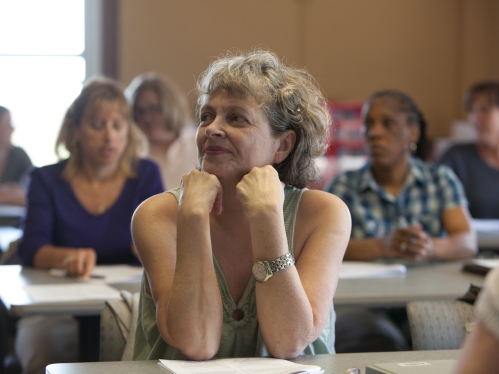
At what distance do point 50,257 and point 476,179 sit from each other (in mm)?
2751

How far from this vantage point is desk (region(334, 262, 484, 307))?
6.90ft

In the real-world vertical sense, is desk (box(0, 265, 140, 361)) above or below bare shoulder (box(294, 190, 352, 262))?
below

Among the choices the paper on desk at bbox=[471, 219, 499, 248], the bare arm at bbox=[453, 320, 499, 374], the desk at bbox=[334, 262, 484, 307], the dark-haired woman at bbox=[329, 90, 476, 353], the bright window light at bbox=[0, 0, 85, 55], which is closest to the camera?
the bare arm at bbox=[453, 320, 499, 374]

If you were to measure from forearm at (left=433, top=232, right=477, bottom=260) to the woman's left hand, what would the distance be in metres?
1.38

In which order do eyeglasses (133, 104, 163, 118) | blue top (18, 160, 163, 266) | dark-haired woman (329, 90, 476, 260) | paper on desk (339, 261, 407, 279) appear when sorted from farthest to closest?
eyeglasses (133, 104, 163, 118), dark-haired woman (329, 90, 476, 260), blue top (18, 160, 163, 266), paper on desk (339, 261, 407, 279)

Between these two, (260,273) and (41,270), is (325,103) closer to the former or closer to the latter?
(260,273)

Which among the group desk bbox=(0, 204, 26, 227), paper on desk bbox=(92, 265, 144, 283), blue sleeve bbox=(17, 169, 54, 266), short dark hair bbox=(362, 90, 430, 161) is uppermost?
short dark hair bbox=(362, 90, 430, 161)

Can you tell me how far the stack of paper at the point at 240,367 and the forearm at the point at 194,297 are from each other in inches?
2.1

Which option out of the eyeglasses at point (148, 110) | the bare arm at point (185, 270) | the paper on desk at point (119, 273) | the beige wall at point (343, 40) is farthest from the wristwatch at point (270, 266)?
the beige wall at point (343, 40)

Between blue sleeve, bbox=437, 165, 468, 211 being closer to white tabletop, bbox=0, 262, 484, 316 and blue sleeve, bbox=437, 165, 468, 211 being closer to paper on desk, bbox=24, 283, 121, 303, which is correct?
white tabletop, bbox=0, 262, 484, 316

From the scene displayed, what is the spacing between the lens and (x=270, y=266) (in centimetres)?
145

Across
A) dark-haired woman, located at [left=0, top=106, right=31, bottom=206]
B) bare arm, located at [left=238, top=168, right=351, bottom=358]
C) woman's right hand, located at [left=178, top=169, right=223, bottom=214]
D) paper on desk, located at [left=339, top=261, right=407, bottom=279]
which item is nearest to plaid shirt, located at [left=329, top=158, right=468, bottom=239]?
paper on desk, located at [left=339, top=261, right=407, bottom=279]

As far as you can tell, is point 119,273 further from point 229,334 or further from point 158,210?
point 229,334

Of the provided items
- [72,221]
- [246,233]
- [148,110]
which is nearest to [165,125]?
[148,110]
